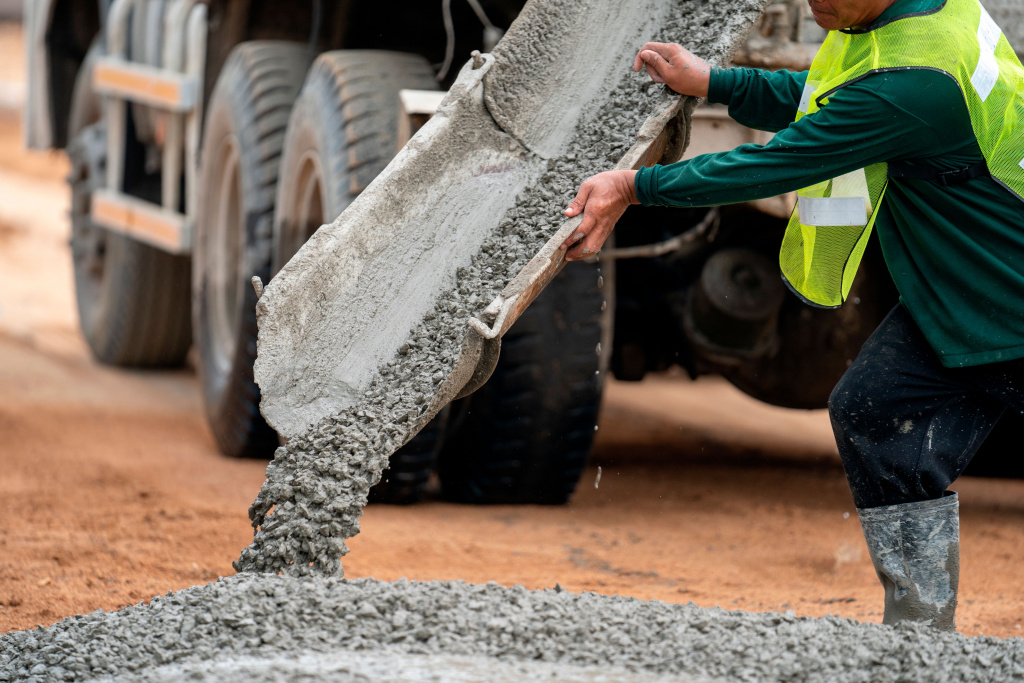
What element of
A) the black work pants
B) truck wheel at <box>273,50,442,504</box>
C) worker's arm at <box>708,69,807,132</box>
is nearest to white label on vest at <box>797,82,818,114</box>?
worker's arm at <box>708,69,807,132</box>

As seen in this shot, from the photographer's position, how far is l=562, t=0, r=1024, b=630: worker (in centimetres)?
250

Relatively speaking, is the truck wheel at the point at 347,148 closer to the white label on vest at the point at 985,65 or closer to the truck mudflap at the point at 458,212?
the truck mudflap at the point at 458,212

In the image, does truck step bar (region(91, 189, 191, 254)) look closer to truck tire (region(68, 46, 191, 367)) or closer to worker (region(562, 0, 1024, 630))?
truck tire (region(68, 46, 191, 367))

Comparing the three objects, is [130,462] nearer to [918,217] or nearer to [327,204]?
[327,204]

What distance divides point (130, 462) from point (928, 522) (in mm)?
3476

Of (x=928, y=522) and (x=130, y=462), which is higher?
(x=928, y=522)

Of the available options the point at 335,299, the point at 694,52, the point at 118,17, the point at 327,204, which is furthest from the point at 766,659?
the point at 118,17

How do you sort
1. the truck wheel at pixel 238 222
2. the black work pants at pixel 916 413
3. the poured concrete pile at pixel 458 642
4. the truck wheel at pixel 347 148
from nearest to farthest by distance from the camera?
1. the poured concrete pile at pixel 458 642
2. the black work pants at pixel 916 413
3. the truck wheel at pixel 347 148
4. the truck wheel at pixel 238 222

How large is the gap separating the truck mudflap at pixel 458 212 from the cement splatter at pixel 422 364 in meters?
0.02

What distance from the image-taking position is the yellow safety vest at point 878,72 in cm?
249

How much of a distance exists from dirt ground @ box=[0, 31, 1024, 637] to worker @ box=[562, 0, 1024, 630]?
0.76 metres

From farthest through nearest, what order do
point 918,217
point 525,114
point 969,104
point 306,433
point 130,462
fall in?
point 130,462 → point 525,114 → point 306,433 → point 918,217 → point 969,104

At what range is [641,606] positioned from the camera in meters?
2.57

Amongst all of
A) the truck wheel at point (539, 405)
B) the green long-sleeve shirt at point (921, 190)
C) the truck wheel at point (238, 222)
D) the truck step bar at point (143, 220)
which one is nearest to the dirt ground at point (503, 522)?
the truck wheel at point (539, 405)
